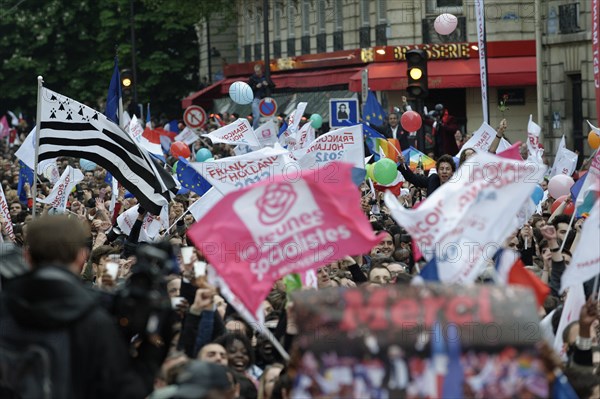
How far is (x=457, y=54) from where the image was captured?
3947cm

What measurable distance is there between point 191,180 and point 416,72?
4019 mm

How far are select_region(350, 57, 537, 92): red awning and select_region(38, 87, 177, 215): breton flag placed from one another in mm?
24654

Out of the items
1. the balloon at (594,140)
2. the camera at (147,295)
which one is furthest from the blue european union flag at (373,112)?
the camera at (147,295)

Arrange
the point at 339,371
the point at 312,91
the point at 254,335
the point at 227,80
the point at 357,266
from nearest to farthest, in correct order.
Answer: the point at 339,371, the point at 254,335, the point at 357,266, the point at 312,91, the point at 227,80

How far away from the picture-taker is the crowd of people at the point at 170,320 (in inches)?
217

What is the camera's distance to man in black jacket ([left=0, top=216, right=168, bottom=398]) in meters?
5.49

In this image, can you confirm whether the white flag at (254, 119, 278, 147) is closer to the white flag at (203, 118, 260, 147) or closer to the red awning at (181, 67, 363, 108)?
the white flag at (203, 118, 260, 147)

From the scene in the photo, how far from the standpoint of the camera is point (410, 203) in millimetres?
18688

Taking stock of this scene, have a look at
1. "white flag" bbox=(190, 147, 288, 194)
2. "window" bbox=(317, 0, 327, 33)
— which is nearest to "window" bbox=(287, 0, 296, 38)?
"window" bbox=(317, 0, 327, 33)

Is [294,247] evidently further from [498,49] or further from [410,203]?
[498,49]

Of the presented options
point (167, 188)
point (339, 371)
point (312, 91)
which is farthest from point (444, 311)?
point (312, 91)

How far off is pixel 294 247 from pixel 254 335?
2.48 meters

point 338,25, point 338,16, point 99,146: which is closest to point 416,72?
point 99,146

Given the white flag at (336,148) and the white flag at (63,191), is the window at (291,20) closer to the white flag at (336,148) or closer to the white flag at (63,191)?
the white flag at (63,191)
